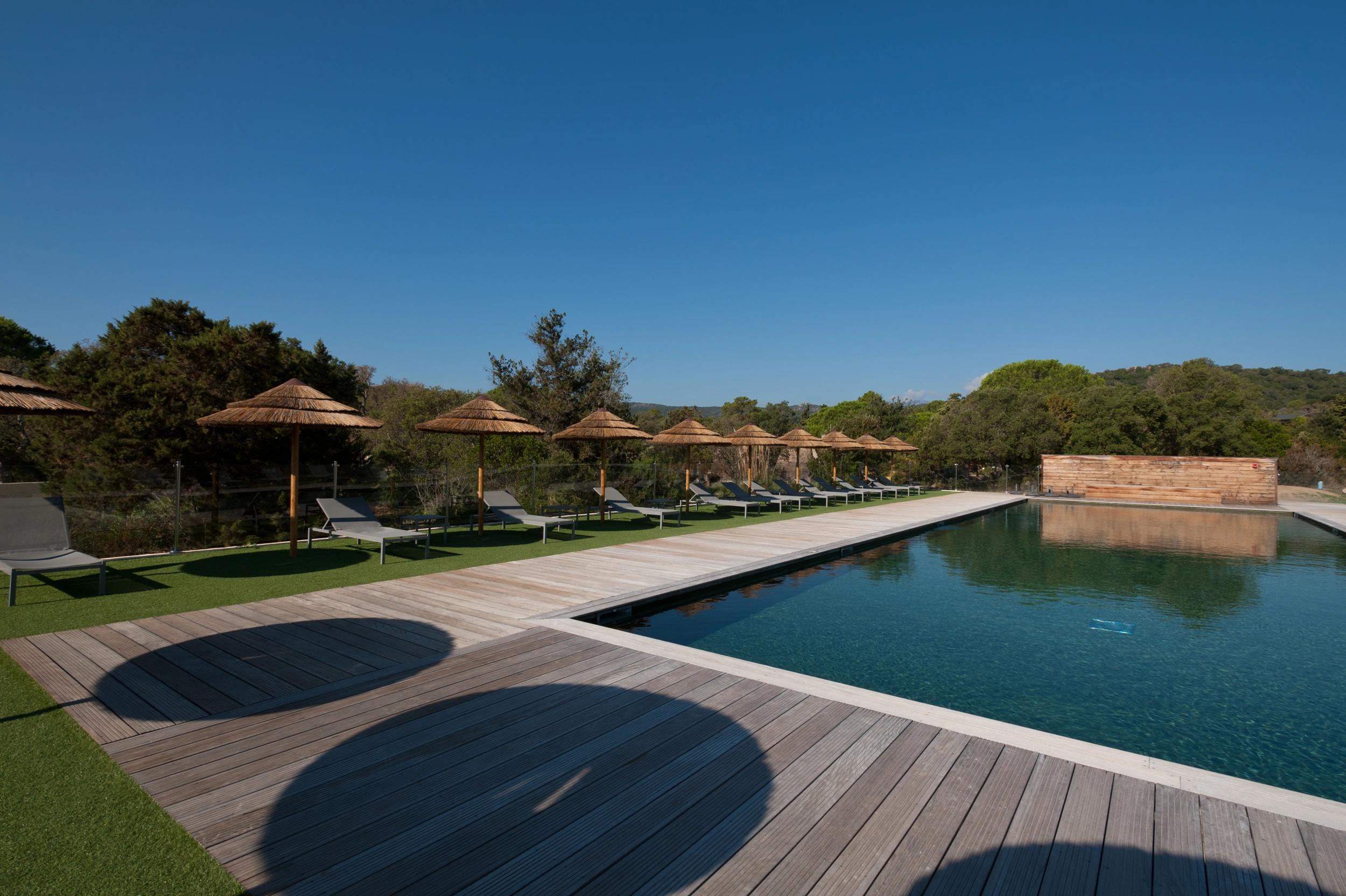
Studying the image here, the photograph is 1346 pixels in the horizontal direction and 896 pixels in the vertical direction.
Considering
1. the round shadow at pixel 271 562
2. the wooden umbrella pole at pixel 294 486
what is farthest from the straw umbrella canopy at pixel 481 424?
the wooden umbrella pole at pixel 294 486

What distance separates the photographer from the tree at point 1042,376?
4931cm

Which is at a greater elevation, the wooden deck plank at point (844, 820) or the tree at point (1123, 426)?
the tree at point (1123, 426)

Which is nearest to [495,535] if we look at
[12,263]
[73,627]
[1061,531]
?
[73,627]

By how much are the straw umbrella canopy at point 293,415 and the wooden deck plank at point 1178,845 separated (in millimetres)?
7524

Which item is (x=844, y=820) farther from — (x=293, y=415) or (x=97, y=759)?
(x=293, y=415)

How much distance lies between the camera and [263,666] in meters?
3.68

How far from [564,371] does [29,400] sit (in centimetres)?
1372

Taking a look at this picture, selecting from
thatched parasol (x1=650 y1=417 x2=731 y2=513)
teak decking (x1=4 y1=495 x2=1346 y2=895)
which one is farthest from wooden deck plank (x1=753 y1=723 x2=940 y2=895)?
thatched parasol (x1=650 y1=417 x2=731 y2=513)

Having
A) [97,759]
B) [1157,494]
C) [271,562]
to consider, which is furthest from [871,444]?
[97,759]

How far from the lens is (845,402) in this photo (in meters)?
51.4

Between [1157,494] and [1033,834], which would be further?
[1157,494]

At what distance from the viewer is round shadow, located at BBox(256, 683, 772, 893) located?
182cm

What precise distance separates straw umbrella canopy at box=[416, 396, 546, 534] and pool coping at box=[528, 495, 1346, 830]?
480 centimetres

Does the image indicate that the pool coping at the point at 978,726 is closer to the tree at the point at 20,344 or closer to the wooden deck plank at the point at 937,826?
the wooden deck plank at the point at 937,826
